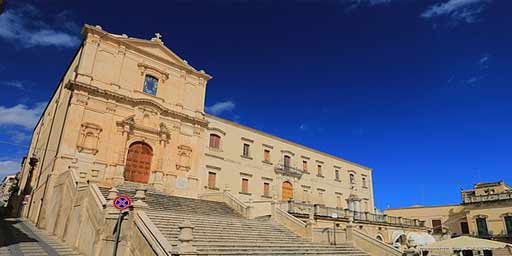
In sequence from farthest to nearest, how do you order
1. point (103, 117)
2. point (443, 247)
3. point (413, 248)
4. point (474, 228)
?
1. point (474, 228)
2. point (103, 117)
3. point (443, 247)
4. point (413, 248)

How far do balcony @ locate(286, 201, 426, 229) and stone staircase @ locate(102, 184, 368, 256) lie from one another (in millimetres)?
4495

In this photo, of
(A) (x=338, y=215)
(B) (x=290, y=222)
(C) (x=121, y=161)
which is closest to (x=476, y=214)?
(A) (x=338, y=215)

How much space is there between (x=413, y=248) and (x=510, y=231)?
27.8m

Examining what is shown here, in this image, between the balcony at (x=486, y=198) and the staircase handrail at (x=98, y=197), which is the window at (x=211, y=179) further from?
the balcony at (x=486, y=198)

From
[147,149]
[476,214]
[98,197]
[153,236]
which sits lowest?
[153,236]

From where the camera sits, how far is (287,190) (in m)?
28.9

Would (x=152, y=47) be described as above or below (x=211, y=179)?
above

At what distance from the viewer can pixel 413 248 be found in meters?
13.7

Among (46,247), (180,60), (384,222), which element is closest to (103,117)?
(180,60)

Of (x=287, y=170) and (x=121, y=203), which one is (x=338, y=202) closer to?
(x=287, y=170)

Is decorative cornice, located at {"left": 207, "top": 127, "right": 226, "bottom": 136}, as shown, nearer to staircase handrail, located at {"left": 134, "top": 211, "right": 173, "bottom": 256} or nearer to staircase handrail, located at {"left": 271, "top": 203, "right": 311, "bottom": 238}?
staircase handrail, located at {"left": 271, "top": 203, "right": 311, "bottom": 238}

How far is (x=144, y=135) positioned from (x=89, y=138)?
126 inches

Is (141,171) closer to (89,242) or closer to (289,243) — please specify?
(89,242)

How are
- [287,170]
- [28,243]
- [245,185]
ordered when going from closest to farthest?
[28,243], [245,185], [287,170]
